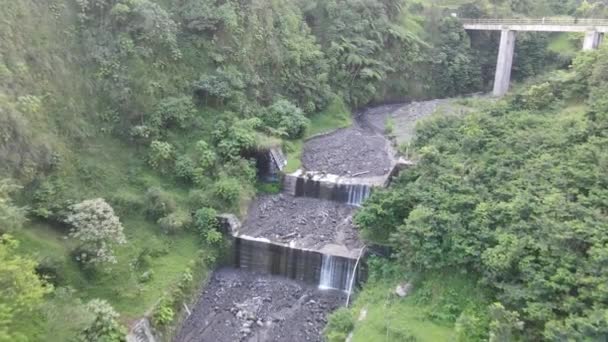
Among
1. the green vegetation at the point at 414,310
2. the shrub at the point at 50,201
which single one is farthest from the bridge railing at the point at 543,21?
the shrub at the point at 50,201

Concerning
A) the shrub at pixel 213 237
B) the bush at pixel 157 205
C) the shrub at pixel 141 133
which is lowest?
the shrub at pixel 213 237

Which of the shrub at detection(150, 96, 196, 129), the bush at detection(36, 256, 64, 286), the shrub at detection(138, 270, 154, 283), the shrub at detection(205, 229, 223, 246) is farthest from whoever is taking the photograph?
the shrub at detection(150, 96, 196, 129)

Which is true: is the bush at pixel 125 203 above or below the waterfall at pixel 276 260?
above

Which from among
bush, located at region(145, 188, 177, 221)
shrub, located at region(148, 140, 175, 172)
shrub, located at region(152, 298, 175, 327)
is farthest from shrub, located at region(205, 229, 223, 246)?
shrub, located at region(148, 140, 175, 172)

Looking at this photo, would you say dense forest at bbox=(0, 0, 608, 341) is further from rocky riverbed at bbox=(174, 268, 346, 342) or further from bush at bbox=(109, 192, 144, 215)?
rocky riverbed at bbox=(174, 268, 346, 342)

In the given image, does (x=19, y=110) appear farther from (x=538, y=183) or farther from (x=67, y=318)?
(x=538, y=183)

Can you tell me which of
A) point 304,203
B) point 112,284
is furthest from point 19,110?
point 304,203

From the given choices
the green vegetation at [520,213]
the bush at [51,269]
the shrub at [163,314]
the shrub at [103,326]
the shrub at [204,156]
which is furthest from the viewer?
the shrub at [204,156]

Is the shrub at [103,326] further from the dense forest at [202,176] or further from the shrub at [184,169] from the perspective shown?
the shrub at [184,169]
